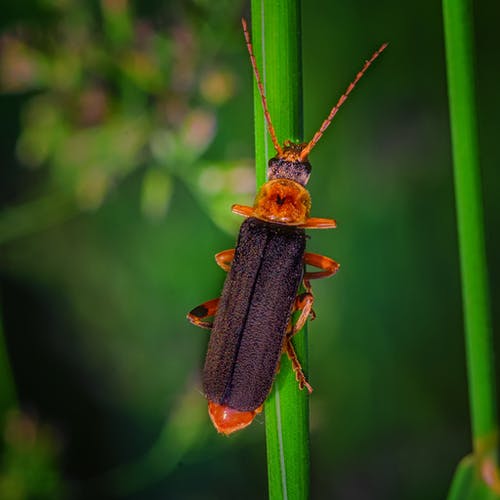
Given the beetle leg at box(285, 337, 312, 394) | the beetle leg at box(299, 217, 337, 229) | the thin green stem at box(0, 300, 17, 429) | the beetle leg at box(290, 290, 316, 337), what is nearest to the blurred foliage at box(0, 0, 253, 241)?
the beetle leg at box(299, 217, 337, 229)

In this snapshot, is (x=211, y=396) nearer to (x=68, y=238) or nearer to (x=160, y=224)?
(x=160, y=224)

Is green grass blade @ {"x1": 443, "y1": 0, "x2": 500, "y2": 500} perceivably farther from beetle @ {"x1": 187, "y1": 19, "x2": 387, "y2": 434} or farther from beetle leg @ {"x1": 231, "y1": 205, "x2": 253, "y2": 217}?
beetle leg @ {"x1": 231, "y1": 205, "x2": 253, "y2": 217}

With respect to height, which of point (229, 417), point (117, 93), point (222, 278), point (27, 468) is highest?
point (117, 93)

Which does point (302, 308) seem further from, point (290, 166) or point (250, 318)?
point (290, 166)

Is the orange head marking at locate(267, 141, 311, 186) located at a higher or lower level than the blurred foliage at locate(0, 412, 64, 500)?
higher

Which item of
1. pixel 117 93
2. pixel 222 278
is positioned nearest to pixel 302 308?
pixel 222 278

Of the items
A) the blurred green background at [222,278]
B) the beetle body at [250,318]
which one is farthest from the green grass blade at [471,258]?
the blurred green background at [222,278]
